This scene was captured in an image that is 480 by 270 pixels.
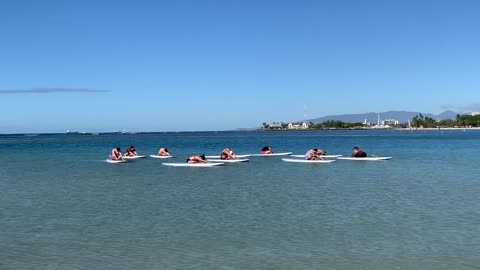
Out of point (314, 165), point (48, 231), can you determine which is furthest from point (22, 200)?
point (314, 165)

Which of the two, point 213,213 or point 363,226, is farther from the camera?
point 213,213

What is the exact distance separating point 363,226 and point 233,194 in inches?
342

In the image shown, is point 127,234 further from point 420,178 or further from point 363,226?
point 420,178

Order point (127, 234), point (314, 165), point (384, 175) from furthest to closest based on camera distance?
point (314, 165)
point (384, 175)
point (127, 234)

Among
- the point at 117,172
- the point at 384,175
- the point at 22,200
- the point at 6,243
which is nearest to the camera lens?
the point at 6,243

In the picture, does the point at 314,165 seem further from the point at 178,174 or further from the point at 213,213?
the point at 213,213

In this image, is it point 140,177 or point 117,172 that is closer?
point 140,177

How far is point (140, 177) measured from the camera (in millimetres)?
32594

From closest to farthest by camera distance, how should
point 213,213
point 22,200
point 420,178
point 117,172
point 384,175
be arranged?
point 213,213
point 22,200
point 420,178
point 384,175
point 117,172

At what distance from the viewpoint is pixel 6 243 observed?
46.4 ft

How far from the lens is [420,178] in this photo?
30281 mm

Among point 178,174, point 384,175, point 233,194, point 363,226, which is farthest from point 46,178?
point 363,226

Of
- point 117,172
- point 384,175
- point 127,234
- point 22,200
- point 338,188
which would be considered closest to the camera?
point 127,234

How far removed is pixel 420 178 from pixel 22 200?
20.7 metres
